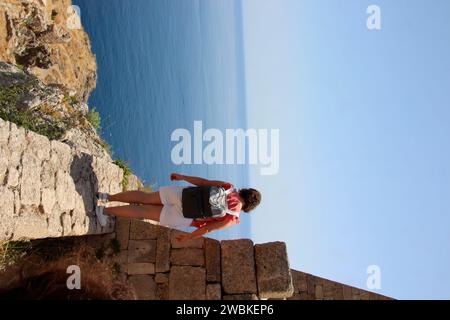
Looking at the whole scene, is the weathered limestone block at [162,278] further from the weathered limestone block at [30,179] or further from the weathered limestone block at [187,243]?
the weathered limestone block at [30,179]

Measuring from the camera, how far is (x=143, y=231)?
5.94 meters

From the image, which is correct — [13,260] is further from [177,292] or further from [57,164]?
[177,292]

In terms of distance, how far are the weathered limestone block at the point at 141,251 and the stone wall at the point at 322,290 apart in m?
2.72

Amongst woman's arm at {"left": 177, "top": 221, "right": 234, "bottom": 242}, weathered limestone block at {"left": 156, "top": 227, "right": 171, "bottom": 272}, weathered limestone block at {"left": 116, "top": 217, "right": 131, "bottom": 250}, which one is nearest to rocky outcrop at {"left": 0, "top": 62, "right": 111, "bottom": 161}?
weathered limestone block at {"left": 116, "top": 217, "right": 131, "bottom": 250}

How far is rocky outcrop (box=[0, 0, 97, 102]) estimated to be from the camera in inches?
434

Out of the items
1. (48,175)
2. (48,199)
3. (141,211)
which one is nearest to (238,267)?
(141,211)

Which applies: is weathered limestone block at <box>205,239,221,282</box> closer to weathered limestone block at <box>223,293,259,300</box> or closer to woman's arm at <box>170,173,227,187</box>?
weathered limestone block at <box>223,293,259,300</box>

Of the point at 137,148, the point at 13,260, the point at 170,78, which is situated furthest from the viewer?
the point at 170,78

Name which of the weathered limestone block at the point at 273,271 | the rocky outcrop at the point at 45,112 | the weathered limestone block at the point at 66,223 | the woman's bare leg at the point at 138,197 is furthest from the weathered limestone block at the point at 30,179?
the weathered limestone block at the point at 273,271

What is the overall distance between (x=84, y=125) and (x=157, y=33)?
7489cm

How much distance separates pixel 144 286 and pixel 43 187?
2.16m

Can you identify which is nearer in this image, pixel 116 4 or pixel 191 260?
pixel 191 260

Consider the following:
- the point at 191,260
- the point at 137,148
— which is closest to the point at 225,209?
the point at 191,260

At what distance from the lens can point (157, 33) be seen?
77.6 meters
